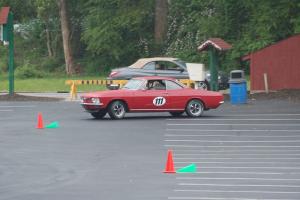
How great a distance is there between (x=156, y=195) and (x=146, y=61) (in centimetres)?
2509

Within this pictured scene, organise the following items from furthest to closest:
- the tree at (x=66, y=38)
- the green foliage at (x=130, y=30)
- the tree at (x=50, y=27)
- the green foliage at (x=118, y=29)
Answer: the tree at (x=50, y=27) < the tree at (x=66, y=38) < the green foliage at (x=118, y=29) < the green foliage at (x=130, y=30)

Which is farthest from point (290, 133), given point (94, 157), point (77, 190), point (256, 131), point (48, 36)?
point (48, 36)

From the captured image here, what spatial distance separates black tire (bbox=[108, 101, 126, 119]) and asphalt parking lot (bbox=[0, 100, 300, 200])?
279 mm

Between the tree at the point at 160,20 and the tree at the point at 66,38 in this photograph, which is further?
the tree at the point at 66,38

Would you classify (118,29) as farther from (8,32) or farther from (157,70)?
(8,32)

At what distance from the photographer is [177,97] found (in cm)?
2725

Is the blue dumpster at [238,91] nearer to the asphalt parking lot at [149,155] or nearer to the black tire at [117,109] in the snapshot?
the asphalt parking lot at [149,155]

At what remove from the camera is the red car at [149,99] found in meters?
26.6

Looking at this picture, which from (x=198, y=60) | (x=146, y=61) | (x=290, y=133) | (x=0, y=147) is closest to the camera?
(x=0, y=147)

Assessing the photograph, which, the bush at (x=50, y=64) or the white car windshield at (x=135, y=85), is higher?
the bush at (x=50, y=64)

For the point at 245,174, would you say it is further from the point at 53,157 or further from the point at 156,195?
the point at 53,157

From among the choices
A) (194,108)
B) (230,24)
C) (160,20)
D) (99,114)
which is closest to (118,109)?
(99,114)

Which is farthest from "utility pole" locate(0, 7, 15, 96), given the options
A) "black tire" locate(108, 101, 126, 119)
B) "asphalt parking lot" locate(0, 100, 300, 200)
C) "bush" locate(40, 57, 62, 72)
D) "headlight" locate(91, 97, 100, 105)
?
"bush" locate(40, 57, 62, 72)

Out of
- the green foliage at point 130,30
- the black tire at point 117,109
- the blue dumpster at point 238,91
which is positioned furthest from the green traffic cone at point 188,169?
the green foliage at point 130,30
